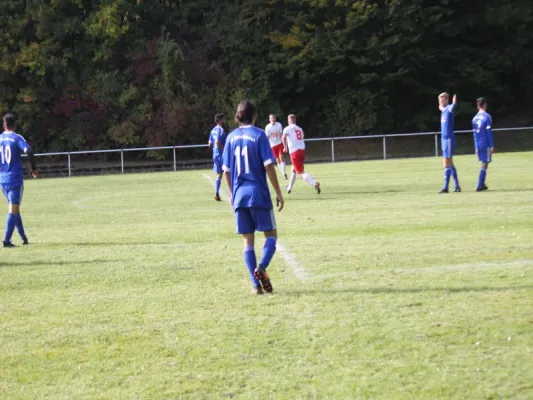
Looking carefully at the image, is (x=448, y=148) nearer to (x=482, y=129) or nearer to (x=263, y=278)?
(x=482, y=129)

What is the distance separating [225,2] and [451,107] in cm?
3340

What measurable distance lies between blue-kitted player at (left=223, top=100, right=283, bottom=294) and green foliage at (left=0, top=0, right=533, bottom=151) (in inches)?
1455

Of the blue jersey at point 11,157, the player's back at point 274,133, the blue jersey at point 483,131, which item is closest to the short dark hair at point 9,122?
the blue jersey at point 11,157

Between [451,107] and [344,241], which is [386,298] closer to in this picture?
[344,241]

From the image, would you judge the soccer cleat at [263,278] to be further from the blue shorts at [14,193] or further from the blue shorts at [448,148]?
the blue shorts at [448,148]

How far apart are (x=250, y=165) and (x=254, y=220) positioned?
568mm

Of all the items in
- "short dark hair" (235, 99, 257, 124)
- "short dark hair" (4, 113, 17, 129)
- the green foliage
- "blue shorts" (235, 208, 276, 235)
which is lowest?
"blue shorts" (235, 208, 276, 235)

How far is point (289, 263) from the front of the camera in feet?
34.3

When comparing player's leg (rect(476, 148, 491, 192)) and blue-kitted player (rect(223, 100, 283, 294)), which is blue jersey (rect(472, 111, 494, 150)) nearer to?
player's leg (rect(476, 148, 491, 192))

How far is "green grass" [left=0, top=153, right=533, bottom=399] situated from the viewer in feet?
18.6

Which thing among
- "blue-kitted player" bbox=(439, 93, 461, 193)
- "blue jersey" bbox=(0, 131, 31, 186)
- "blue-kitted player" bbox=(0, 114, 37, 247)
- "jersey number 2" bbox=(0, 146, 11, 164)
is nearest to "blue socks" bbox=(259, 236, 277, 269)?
"blue-kitted player" bbox=(0, 114, 37, 247)

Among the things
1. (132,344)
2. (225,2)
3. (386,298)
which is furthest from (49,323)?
(225,2)

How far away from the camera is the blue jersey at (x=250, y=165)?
861 centimetres

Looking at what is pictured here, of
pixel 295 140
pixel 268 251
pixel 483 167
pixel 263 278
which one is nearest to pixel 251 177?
pixel 268 251
